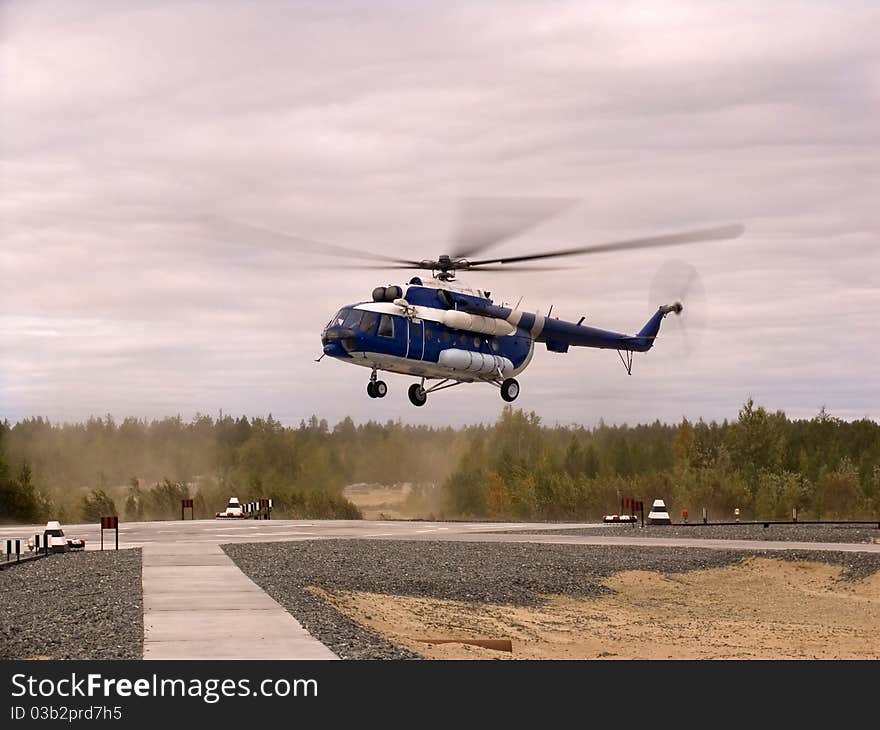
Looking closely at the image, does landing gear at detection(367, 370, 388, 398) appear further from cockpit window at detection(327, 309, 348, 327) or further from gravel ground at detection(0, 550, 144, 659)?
gravel ground at detection(0, 550, 144, 659)

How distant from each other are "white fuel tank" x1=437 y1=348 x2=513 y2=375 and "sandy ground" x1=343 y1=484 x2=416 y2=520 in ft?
98.1

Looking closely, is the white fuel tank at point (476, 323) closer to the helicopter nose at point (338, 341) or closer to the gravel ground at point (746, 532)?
the helicopter nose at point (338, 341)

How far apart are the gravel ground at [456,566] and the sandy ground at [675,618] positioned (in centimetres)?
64

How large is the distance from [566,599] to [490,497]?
46.5 meters

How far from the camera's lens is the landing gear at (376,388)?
42188mm

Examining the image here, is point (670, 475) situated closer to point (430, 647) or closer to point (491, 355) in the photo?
point (491, 355)

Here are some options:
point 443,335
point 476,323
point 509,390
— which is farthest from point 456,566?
point 509,390

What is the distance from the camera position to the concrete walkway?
683 inches

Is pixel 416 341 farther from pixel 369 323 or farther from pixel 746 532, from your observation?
pixel 746 532

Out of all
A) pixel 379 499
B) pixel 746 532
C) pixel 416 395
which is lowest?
pixel 746 532

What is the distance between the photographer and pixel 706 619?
2981 centimetres

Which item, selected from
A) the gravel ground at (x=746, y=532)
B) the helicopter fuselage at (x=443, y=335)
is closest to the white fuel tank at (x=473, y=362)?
the helicopter fuselage at (x=443, y=335)

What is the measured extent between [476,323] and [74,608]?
73.2ft

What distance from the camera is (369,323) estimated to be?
40906mm
